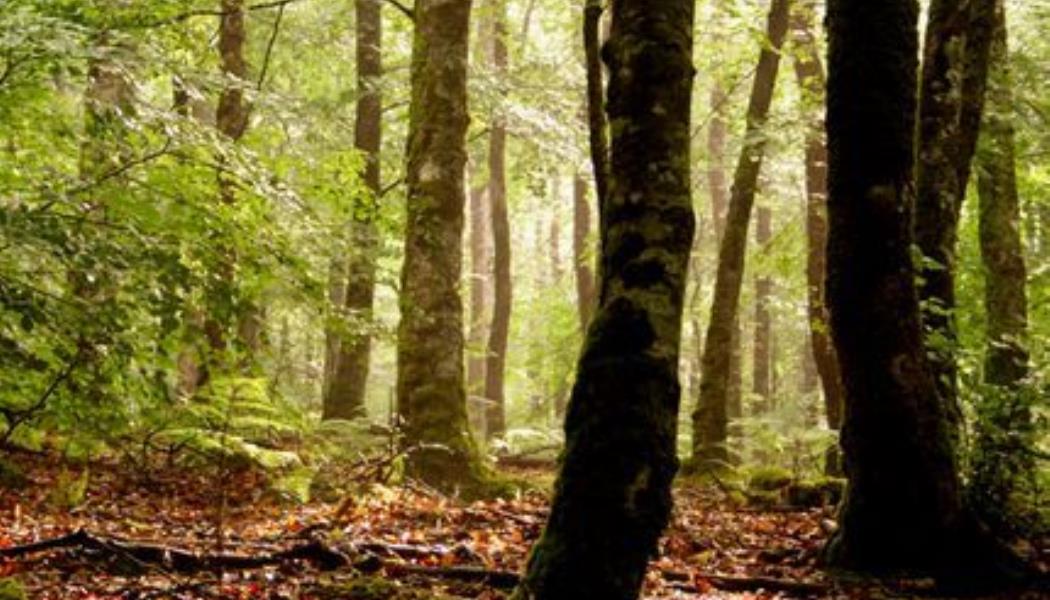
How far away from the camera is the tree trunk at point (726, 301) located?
46.3 feet

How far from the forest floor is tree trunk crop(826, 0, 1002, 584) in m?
0.44

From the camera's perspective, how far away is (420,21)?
10617mm

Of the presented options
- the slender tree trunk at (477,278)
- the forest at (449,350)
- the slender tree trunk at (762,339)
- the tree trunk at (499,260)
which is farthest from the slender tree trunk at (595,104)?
the slender tree trunk at (477,278)

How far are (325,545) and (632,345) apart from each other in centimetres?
287

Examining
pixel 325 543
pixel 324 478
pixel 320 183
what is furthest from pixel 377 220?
pixel 325 543

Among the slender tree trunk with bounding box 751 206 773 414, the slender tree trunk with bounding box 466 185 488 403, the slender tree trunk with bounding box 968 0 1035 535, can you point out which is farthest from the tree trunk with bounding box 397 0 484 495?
the slender tree trunk with bounding box 466 185 488 403

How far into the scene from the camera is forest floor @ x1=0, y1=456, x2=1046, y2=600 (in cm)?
568

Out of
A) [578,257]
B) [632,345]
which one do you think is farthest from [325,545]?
[578,257]

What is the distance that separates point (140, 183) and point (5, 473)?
13.9ft

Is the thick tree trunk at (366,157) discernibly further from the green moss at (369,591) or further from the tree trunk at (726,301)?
the green moss at (369,591)

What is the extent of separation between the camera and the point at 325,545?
6305 mm

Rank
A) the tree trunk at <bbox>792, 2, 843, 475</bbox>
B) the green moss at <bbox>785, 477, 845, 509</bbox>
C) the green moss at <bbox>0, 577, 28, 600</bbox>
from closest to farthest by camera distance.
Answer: the green moss at <bbox>0, 577, 28, 600</bbox>, the green moss at <bbox>785, 477, 845, 509</bbox>, the tree trunk at <bbox>792, 2, 843, 475</bbox>

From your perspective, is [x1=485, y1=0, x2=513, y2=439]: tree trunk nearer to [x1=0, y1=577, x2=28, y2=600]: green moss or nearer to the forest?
the forest

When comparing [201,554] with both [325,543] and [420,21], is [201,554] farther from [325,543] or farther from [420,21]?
[420,21]
